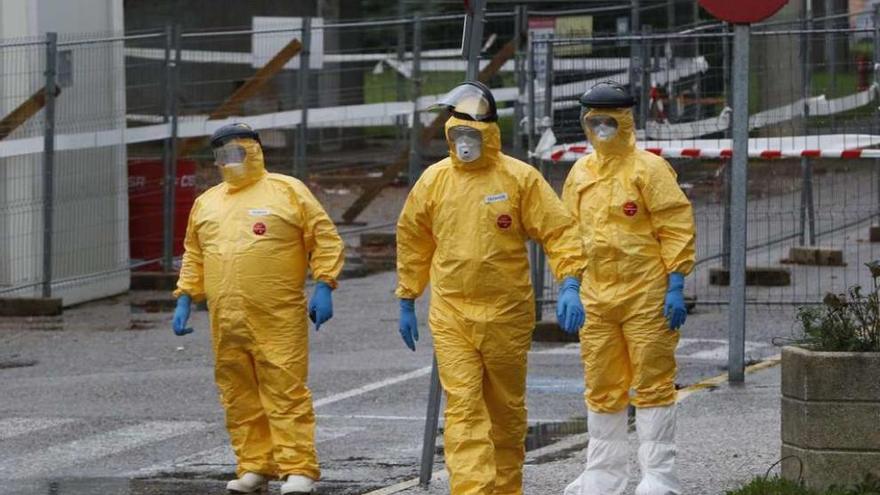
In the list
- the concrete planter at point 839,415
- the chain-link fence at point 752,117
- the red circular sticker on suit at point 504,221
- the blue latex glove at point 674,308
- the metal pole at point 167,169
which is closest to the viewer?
the concrete planter at point 839,415

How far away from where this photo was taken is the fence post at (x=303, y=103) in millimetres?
18641

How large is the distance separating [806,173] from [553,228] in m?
9.60

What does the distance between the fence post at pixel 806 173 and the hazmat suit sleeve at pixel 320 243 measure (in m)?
6.73

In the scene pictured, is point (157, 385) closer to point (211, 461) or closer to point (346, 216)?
point (211, 461)

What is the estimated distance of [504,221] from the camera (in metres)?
7.61

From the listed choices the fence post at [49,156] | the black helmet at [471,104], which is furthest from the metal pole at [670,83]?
the black helmet at [471,104]

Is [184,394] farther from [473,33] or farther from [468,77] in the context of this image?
[473,33]

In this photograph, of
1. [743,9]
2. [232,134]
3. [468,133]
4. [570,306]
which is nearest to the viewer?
[570,306]

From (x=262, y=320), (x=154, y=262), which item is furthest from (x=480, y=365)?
(x=154, y=262)

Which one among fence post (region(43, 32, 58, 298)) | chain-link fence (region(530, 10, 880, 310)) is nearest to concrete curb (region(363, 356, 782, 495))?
chain-link fence (region(530, 10, 880, 310))

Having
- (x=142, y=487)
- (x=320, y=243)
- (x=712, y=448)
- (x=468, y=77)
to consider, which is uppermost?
(x=468, y=77)

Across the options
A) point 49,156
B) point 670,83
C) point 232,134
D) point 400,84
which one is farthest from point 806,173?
point 232,134

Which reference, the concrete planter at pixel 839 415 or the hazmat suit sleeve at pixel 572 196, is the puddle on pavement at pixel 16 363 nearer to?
the hazmat suit sleeve at pixel 572 196

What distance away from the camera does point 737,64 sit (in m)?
11.0
